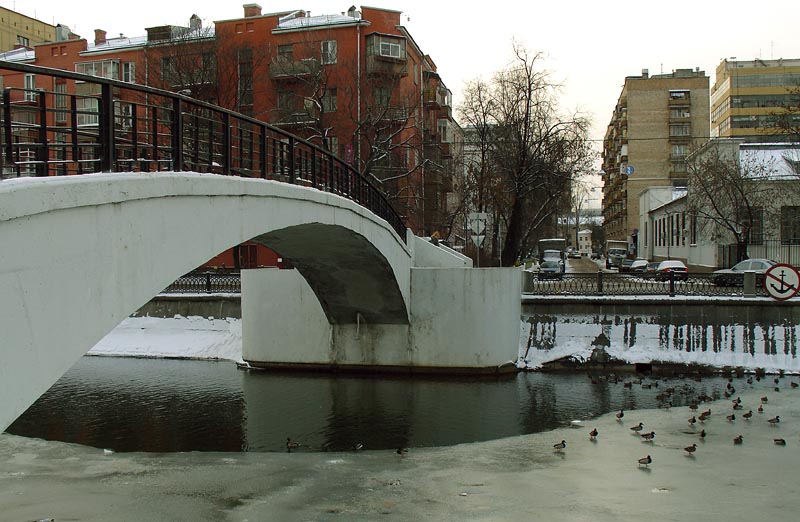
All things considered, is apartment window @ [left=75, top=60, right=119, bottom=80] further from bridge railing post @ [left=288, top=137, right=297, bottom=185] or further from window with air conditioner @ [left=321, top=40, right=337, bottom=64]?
bridge railing post @ [left=288, top=137, right=297, bottom=185]

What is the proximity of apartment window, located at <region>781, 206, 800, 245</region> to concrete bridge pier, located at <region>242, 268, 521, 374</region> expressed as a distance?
60.7 feet

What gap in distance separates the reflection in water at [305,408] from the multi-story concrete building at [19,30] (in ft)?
147

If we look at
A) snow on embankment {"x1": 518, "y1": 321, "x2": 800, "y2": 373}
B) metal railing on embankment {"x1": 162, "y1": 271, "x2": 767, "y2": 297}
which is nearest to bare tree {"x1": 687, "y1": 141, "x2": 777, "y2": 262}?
metal railing on embankment {"x1": 162, "y1": 271, "x2": 767, "y2": 297}

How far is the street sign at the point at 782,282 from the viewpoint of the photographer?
20.1m

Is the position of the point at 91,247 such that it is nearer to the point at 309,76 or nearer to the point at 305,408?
the point at 305,408

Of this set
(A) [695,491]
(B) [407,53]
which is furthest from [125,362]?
(B) [407,53]

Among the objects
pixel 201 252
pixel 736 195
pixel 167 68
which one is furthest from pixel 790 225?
pixel 201 252

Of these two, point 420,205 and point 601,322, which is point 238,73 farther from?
point 601,322

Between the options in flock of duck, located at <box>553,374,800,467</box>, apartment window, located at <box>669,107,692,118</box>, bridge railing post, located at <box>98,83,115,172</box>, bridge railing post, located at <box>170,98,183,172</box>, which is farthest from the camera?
apartment window, located at <box>669,107,692,118</box>

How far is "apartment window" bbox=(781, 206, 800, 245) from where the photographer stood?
106 feet

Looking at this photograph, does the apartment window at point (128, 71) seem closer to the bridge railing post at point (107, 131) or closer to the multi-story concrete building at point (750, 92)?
the bridge railing post at point (107, 131)

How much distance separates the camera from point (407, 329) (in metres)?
20.0

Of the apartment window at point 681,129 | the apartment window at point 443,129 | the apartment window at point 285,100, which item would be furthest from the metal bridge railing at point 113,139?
the apartment window at point 681,129

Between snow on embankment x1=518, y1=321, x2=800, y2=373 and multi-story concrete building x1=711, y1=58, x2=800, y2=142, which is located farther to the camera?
multi-story concrete building x1=711, y1=58, x2=800, y2=142
